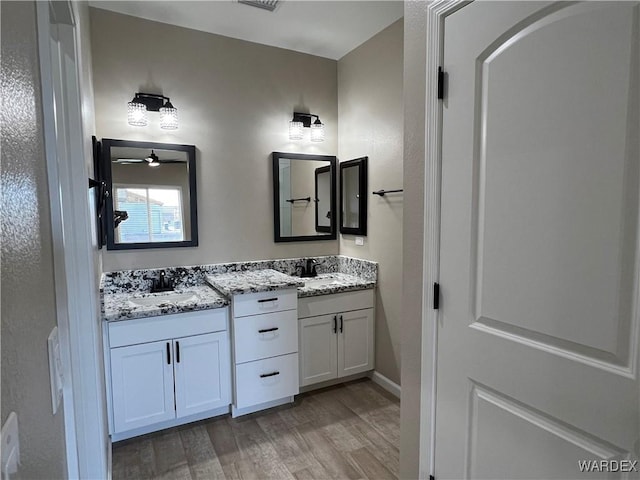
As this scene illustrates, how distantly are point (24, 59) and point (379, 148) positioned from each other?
2563mm

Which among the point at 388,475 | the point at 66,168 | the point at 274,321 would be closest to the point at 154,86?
the point at 66,168

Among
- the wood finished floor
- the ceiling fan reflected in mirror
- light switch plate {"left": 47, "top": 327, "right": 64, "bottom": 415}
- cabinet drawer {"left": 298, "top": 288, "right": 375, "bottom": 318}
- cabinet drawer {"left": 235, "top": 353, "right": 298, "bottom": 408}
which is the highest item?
the ceiling fan reflected in mirror

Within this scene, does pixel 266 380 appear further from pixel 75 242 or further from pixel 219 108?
pixel 219 108

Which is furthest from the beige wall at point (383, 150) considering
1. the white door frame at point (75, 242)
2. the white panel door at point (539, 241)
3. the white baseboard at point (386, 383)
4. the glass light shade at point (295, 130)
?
the white door frame at point (75, 242)

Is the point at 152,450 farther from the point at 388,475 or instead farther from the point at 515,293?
the point at 515,293

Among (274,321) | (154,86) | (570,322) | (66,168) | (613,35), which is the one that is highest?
(154,86)

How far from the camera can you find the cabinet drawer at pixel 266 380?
251 centimetres

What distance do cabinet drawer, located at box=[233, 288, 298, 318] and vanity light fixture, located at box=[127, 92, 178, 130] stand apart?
1.38 m

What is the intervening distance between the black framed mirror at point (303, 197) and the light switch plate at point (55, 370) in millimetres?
2463

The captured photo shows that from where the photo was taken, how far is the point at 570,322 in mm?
1022

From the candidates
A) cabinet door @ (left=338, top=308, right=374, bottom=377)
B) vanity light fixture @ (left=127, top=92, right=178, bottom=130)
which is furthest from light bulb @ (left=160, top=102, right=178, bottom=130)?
cabinet door @ (left=338, top=308, right=374, bottom=377)

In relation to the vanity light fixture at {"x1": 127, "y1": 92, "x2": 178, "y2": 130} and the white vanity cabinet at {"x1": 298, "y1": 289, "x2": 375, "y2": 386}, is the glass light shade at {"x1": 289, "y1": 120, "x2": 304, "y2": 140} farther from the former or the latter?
the white vanity cabinet at {"x1": 298, "y1": 289, "x2": 375, "y2": 386}

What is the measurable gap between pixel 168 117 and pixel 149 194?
58 cm

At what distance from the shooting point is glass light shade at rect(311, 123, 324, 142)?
3256 mm
